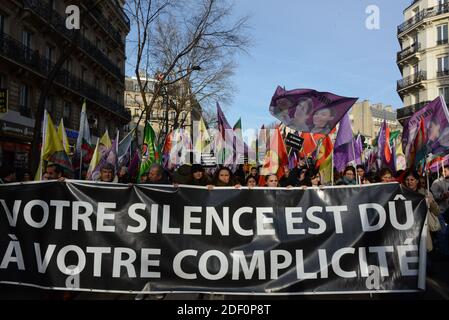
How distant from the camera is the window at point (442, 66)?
4019 centimetres

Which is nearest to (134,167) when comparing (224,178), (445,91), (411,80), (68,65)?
(224,178)

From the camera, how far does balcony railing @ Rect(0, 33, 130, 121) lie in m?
20.3

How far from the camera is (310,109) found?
696 cm

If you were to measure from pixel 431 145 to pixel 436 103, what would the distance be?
0.63 m

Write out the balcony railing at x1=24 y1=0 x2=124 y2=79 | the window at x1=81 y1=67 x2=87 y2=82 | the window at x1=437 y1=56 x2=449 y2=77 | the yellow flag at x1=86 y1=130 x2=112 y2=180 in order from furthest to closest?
the window at x1=437 y1=56 x2=449 y2=77 < the window at x1=81 y1=67 x2=87 y2=82 < the balcony railing at x1=24 y1=0 x2=124 y2=79 < the yellow flag at x1=86 y1=130 x2=112 y2=180

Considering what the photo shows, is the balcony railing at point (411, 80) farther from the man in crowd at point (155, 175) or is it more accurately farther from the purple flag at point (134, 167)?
the man in crowd at point (155, 175)

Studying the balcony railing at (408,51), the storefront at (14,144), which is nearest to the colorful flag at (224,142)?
the storefront at (14,144)

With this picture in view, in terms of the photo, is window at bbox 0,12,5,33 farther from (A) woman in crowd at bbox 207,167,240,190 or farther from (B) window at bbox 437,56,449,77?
(B) window at bbox 437,56,449,77

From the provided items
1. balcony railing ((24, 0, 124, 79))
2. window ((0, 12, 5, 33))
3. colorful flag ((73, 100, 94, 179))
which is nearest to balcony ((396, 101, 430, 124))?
balcony railing ((24, 0, 124, 79))

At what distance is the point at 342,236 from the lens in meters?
4.42

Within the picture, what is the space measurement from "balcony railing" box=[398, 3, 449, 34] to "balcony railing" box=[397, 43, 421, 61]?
229 cm

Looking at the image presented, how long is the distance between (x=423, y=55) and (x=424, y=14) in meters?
4.29

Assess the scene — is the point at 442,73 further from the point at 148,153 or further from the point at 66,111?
the point at 148,153
